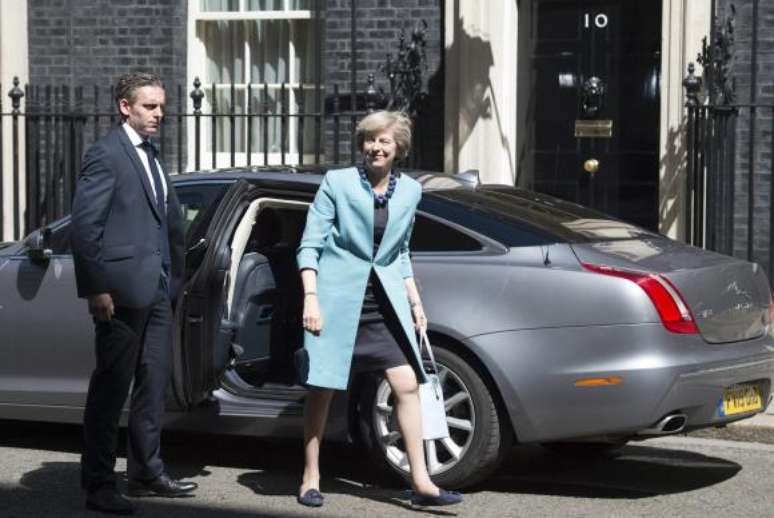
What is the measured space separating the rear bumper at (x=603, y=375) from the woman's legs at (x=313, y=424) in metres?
0.65

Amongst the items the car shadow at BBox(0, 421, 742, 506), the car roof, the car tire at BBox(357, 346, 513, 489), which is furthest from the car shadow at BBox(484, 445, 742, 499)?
the car roof

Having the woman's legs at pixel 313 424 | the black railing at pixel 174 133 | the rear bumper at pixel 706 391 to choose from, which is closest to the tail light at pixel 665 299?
the rear bumper at pixel 706 391

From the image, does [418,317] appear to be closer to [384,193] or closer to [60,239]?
[384,193]

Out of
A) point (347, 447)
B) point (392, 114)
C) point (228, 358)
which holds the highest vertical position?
point (392, 114)

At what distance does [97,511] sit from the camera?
643cm

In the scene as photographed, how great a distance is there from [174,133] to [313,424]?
717cm

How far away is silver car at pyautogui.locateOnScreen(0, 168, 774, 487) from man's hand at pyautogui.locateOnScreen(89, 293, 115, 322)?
2.14 feet

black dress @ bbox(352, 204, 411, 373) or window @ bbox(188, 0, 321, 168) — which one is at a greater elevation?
window @ bbox(188, 0, 321, 168)

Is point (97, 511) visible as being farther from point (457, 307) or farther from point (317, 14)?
point (317, 14)

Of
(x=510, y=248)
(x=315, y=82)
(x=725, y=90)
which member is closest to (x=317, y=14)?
(x=315, y=82)

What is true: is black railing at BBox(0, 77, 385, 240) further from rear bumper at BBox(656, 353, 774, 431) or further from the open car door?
rear bumper at BBox(656, 353, 774, 431)

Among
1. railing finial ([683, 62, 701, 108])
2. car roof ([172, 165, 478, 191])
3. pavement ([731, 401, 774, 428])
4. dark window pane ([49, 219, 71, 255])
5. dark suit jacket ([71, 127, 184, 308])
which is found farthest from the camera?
railing finial ([683, 62, 701, 108])

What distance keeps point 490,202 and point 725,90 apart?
412 cm

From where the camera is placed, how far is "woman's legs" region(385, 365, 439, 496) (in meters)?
6.30
